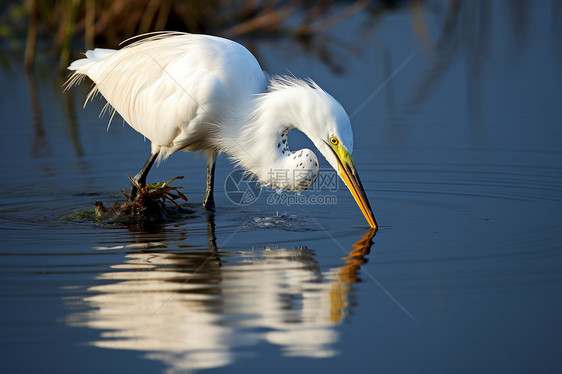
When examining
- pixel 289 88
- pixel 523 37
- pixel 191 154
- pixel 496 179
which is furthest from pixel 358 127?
pixel 523 37

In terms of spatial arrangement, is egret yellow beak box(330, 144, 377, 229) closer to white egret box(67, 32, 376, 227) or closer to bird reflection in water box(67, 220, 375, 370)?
white egret box(67, 32, 376, 227)

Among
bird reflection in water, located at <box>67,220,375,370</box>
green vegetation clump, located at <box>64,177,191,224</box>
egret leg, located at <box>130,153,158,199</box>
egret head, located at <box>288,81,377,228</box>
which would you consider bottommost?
bird reflection in water, located at <box>67,220,375,370</box>

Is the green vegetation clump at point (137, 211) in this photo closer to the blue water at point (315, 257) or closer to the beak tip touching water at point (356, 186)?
the blue water at point (315, 257)

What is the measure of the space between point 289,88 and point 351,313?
8.98 ft

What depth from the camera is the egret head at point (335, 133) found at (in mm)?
6477

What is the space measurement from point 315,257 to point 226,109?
202 cm

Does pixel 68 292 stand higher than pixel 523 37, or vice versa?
pixel 523 37

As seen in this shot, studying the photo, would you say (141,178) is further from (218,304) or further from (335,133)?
(218,304)

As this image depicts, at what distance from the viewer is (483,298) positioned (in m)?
4.86

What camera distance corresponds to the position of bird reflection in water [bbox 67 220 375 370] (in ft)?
14.2

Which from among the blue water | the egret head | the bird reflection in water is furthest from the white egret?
the bird reflection in water

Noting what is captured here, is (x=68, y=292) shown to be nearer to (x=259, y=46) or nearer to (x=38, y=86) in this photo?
(x=38, y=86)

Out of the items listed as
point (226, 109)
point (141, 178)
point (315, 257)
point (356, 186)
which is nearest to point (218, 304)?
point (315, 257)

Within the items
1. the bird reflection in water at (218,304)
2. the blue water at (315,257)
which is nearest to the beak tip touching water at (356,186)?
the blue water at (315,257)
